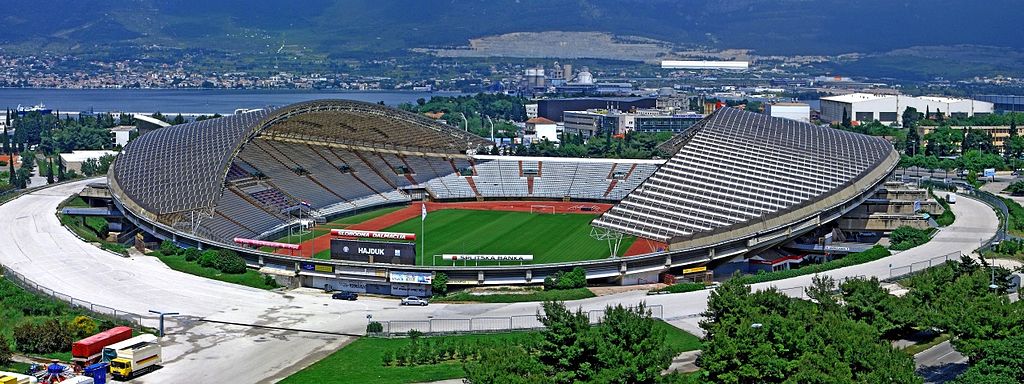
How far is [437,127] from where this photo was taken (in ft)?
303

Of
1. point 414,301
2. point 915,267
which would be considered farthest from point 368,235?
point 915,267

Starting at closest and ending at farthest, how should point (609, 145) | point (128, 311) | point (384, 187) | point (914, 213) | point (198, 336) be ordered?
point (198, 336) < point (128, 311) < point (914, 213) < point (384, 187) < point (609, 145)

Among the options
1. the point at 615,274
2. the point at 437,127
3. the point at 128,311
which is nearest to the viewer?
the point at 128,311

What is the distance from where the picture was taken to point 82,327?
44.9m

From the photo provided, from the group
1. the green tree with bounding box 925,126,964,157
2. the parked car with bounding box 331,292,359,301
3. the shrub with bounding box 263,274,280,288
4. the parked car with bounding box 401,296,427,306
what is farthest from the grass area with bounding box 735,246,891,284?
the green tree with bounding box 925,126,964,157

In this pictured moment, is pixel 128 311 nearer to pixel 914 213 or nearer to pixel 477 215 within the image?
pixel 477 215

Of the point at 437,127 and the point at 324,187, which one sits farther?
the point at 437,127

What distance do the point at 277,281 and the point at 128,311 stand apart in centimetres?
844

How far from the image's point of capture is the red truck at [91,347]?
4034 cm

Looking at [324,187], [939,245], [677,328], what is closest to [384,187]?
[324,187]

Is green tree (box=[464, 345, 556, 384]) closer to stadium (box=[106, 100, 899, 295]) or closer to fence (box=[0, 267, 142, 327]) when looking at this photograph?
fence (box=[0, 267, 142, 327])

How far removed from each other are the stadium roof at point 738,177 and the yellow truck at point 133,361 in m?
26.4

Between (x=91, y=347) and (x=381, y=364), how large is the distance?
29.9 ft

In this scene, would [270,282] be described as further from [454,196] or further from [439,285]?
[454,196]
